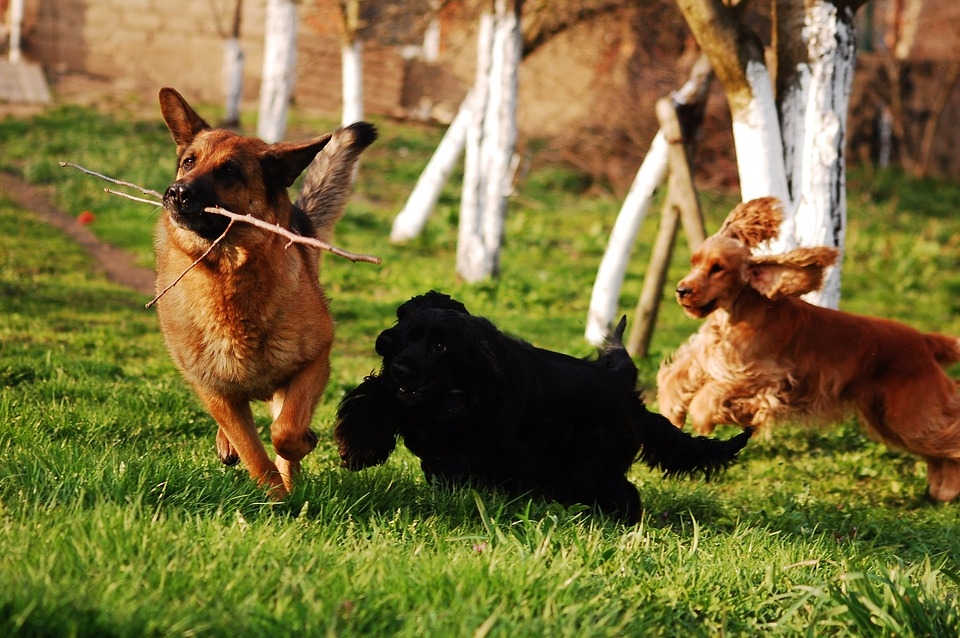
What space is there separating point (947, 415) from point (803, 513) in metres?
1.42

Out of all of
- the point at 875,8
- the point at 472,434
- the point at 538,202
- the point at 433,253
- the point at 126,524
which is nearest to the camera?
the point at 126,524

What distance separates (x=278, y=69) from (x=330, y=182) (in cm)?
1138

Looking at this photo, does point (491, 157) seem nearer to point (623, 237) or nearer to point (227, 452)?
point (623, 237)

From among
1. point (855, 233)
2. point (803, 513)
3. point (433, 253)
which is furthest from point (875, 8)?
point (803, 513)

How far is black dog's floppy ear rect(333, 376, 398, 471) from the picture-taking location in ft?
15.2

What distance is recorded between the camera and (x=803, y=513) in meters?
5.36

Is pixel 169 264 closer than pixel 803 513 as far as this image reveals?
Yes

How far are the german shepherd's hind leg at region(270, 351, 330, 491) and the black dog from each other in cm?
22

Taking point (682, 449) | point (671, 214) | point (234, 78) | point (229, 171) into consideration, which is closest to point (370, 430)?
point (229, 171)

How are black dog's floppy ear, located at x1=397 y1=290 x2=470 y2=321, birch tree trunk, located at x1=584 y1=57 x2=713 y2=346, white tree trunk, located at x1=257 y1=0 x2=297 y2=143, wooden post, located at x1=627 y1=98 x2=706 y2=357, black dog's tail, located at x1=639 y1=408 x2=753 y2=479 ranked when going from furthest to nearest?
white tree trunk, located at x1=257 y1=0 x2=297 y2=143, birch tree trunk, located at x1=584 y1=57 x2=713 y2=346, wooden post, located at x1=627 y1=98 x2=706 y2=357, black dog's tail, located at x1=639 y1=408 x2=753 y2=479, black dog's floppy ear, located at x1=397 y1=290 x2=470 y2=321

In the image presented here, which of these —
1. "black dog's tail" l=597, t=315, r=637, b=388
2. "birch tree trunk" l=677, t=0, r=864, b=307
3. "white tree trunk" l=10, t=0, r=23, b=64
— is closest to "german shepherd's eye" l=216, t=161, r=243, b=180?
"black dog's tail" l=597, t=315, r=637, b=388

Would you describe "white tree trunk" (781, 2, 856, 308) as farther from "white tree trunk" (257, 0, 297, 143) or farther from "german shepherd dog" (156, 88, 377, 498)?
"white tree trunk" (257, 0, 297, 143)

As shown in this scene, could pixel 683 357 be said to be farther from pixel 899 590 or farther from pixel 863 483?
pixel 899 590

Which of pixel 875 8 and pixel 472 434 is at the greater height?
pixel 875 8
